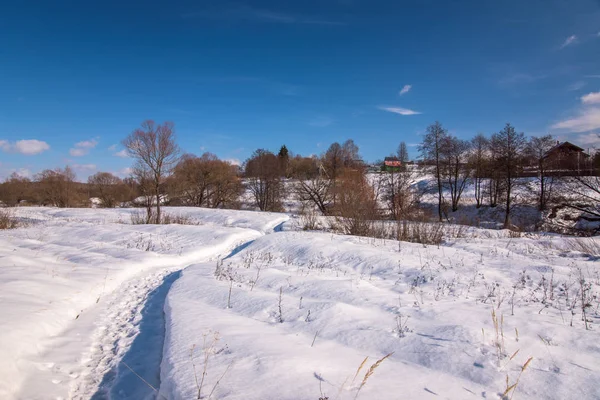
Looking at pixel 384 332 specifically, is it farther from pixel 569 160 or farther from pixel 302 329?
pixel 569 160

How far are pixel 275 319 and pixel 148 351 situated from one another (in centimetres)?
179

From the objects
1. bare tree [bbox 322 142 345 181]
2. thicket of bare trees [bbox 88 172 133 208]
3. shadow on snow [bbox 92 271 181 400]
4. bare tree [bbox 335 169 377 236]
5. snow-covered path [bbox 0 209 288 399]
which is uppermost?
bare tree [bbox 322 142 345 181]

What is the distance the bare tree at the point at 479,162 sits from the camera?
37.3 metres

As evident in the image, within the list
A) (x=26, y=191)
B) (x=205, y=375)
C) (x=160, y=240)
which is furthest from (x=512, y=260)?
(x=26, y=191)

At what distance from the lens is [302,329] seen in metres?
4.09

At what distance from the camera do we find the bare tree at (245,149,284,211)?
42.3 m

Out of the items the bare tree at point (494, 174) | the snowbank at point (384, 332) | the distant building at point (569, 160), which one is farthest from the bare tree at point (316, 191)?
the snowbank at point (384, 332)

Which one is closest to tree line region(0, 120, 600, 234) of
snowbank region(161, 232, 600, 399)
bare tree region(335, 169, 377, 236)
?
bare tree region(335, 169, 377, 236)

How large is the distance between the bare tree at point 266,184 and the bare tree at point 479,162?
1027 inches

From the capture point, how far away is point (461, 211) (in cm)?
3572

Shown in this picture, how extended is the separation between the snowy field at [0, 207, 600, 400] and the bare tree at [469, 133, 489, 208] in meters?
32.2

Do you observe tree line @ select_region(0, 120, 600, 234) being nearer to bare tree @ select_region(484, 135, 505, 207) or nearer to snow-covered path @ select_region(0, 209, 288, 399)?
bare tree @ select_region(484, 135, 505, 207)

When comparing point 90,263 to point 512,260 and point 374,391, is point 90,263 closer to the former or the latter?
point 374,391

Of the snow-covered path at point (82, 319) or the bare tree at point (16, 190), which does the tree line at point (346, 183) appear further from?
the snow-covered path at point (82, 319)
